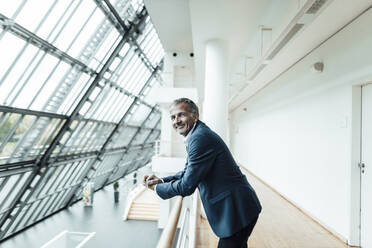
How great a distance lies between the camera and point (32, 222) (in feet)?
32.1

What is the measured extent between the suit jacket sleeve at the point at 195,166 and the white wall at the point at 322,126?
255 cm

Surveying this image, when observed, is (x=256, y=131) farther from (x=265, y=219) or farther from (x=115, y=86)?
(x=115, y=86)

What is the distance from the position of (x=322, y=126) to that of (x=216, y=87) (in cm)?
190

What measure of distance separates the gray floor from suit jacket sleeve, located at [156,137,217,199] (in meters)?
7.95

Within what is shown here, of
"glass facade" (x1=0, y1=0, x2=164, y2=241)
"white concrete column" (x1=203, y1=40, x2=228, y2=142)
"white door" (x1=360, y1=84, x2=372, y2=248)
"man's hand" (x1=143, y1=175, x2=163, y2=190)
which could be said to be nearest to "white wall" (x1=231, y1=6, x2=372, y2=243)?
"white door" (x1=360, y1=84, x2=372, y2=248)

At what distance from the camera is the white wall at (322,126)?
302 cm

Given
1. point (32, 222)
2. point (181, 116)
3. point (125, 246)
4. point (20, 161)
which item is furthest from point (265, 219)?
point (32, 222)

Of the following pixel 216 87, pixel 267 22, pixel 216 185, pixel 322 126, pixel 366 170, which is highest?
pixel 267 22

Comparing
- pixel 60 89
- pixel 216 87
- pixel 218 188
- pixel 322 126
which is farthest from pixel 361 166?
pixel 60 89

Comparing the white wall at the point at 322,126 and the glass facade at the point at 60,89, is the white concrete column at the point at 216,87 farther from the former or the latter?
the glass facade at the point at 60,89

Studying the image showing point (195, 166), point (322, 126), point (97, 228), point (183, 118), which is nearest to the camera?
point (195, 166)

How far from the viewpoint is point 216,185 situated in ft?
4.37

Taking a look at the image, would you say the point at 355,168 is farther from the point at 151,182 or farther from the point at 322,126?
the point at 151,182

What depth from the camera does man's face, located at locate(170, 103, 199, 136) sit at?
1441 millimetres
